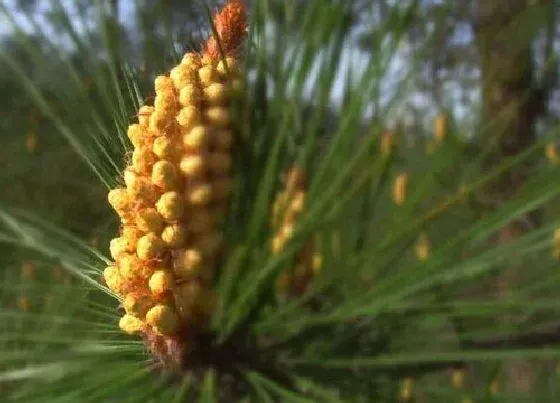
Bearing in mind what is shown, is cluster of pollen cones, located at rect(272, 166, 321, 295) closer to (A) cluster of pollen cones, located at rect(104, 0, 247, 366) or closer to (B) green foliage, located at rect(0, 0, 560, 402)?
(B) green foliage, located at rect(0, 0, 560, 402)

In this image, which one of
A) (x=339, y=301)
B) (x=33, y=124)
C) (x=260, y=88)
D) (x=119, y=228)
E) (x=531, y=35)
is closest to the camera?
(x=119, y=228)

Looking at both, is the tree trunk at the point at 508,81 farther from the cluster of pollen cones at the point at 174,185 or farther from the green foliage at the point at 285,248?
the cluster of pollen cones at the point at 174,185

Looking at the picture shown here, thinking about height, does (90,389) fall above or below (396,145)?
below

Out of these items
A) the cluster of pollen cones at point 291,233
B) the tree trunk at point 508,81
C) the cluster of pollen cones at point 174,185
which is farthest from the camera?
the tree trunk at point 508,81

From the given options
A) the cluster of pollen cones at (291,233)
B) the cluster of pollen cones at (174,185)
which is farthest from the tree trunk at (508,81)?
the cluster of pollen cones at (174,185)

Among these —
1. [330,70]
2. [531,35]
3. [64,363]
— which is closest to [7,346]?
[64,363]

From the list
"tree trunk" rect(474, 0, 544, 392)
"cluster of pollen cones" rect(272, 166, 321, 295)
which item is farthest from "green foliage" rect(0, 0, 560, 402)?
"tree trunk" rect(474, 0, 544, 392)

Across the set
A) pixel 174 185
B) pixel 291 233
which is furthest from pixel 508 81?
pixel 174 185

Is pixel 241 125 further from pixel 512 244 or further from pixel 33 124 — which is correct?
pixel 33 124
